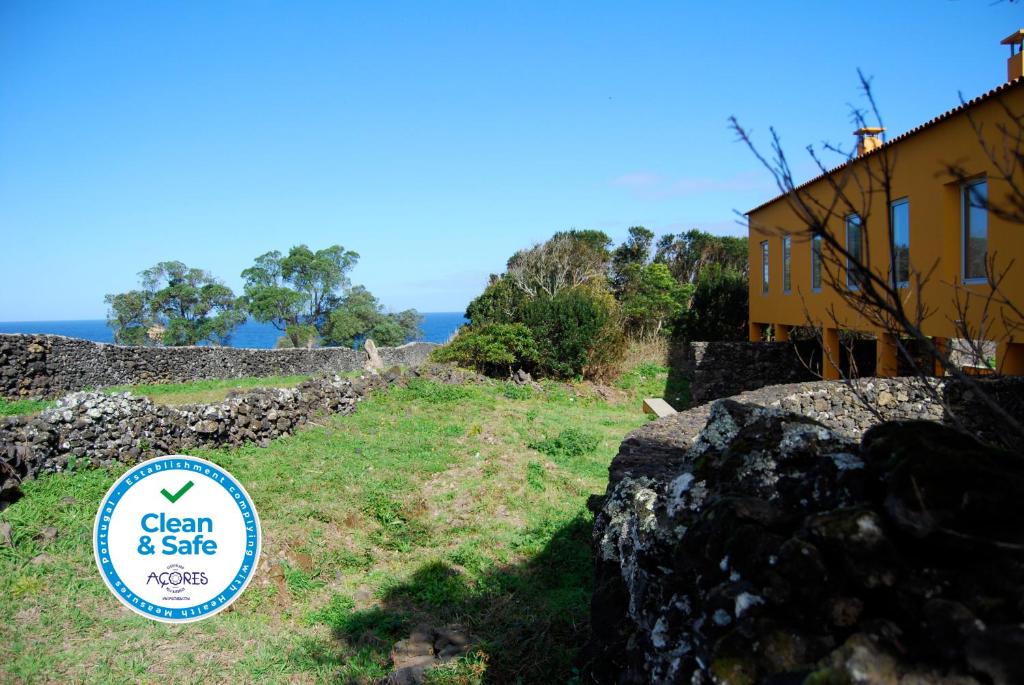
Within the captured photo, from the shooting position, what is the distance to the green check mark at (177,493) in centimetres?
335

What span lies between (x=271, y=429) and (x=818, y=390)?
859 centimetres

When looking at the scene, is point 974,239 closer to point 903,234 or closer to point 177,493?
point 903,234

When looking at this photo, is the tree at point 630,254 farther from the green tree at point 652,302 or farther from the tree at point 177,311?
the tree at point 177,311

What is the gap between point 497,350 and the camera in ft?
65.8

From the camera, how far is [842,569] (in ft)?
6.15

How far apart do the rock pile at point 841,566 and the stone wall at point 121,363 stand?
1745 centimetres

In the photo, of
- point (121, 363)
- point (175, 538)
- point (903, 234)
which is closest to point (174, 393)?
point (121, 363)

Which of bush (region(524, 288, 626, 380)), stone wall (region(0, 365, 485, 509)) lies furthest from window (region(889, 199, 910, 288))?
bush (region(524, 288, 626, 380))

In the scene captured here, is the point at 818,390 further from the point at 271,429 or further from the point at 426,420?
the point at 271,429

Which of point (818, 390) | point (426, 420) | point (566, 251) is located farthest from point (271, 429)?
point (566, 251)

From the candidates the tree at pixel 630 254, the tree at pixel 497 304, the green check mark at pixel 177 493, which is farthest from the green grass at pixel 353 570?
the tree at pixel 630 254

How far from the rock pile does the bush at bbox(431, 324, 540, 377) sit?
17390 mm

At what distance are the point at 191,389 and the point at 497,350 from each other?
27.9ft

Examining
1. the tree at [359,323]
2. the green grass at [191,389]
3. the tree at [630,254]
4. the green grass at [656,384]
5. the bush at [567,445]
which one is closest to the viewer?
the bush at [567,445]
